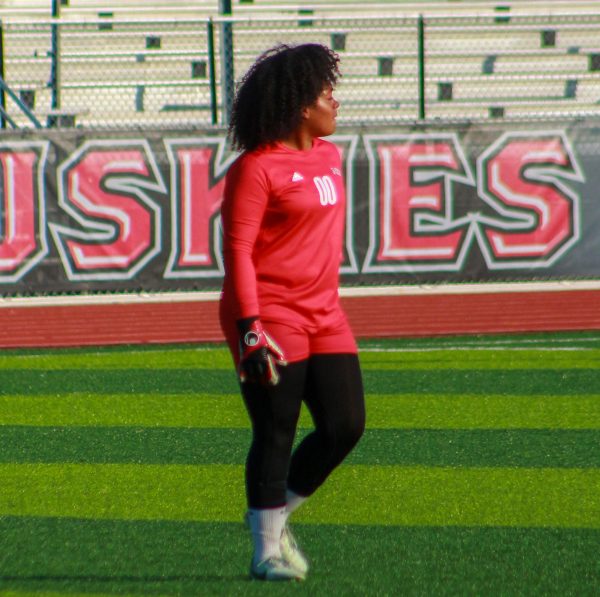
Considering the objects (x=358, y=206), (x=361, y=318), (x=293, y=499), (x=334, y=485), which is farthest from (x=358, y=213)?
(x=293, y=499)

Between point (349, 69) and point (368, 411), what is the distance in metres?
12.8

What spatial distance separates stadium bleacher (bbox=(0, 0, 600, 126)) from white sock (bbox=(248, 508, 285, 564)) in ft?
45.1

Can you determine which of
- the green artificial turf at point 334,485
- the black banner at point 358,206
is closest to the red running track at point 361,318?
the black banner at point 358,206

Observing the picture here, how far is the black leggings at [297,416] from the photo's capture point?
3994 millimetres

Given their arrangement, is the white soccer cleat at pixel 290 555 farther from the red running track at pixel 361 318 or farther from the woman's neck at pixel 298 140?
the red running track at pixel 361 318

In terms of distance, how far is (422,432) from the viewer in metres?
7.14

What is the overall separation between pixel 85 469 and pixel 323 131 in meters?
2.90

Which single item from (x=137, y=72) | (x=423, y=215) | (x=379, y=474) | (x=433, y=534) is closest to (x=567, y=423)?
(x=379, y=474)

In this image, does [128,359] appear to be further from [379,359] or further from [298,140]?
[298,140]

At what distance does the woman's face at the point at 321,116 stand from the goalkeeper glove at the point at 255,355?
0.68 meters

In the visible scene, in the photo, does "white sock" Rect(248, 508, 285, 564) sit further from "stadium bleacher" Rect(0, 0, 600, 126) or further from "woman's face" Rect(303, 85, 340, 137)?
"stadium bleacher" Rect(0, 0, 600, 126)

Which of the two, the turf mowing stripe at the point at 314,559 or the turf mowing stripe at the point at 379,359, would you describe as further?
the turf mowing stripe at the point at 379,359

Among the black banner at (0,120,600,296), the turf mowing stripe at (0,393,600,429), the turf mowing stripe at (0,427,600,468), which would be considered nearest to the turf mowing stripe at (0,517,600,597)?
the turf mowing stripe at (0,427,600,468)

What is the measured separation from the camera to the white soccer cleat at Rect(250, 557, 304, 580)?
4.12m
